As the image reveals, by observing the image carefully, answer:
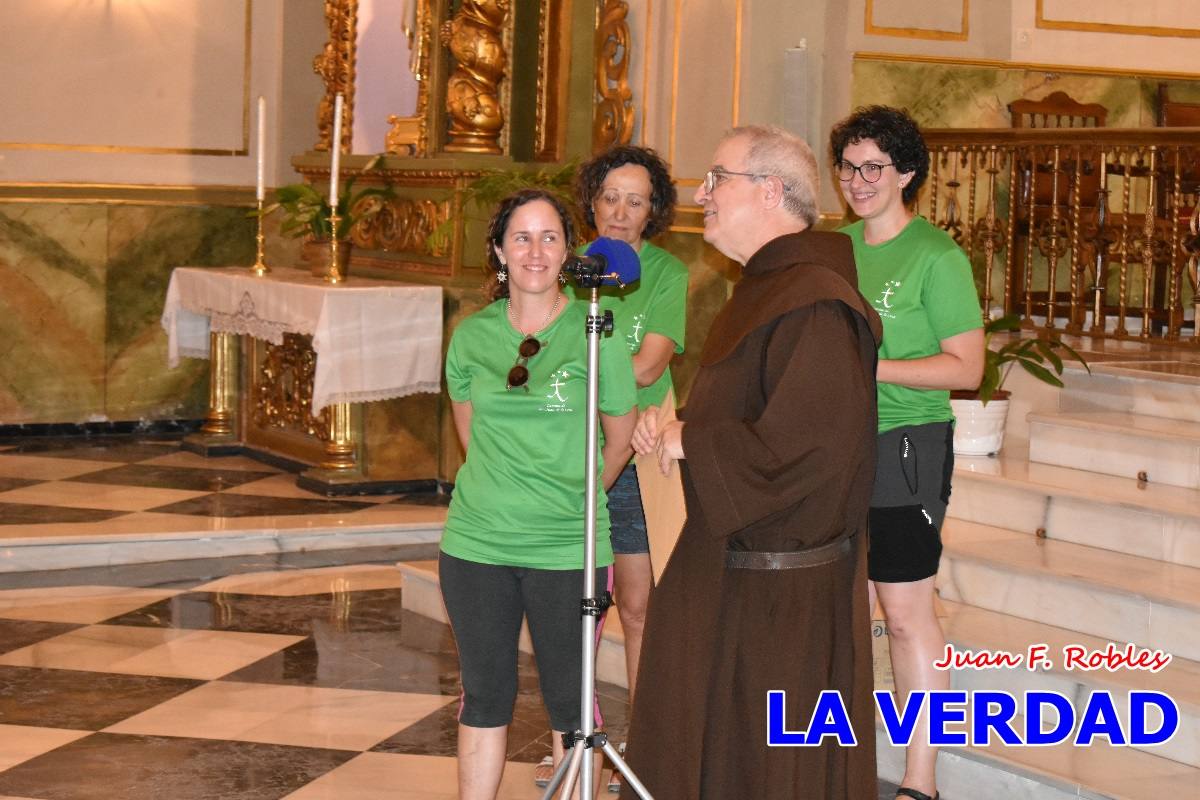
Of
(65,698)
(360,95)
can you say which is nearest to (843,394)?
(65,698)

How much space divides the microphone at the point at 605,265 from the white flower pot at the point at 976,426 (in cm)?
313

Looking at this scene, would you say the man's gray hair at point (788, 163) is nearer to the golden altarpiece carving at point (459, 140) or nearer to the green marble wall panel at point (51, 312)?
the golden altarpiece carving at point (459, 140)

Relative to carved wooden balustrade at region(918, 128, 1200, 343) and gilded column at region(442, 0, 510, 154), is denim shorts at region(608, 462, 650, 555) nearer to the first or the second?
carved wooden balustrade at region(918, 128, 1200, 343)

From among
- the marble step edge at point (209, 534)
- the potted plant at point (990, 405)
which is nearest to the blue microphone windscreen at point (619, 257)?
the potted plant at point (990, 405)

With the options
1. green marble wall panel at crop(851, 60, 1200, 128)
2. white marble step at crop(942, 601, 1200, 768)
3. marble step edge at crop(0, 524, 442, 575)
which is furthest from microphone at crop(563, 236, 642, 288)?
green marble wall panel at crop(851, 60, 1200, 128)

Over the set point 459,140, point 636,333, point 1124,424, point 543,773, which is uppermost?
point 459,140

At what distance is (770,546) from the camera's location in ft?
9.73

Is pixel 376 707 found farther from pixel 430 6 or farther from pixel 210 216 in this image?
pixel 210 216

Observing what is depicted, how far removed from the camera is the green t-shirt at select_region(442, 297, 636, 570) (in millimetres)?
3400

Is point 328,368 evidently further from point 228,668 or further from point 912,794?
point 912,794

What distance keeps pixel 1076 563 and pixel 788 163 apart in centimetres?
259

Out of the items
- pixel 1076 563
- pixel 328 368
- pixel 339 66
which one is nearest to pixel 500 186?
pixel 328 368

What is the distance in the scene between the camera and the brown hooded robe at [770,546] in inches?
112

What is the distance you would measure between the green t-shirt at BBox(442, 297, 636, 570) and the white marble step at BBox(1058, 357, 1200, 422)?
3.27 meters
